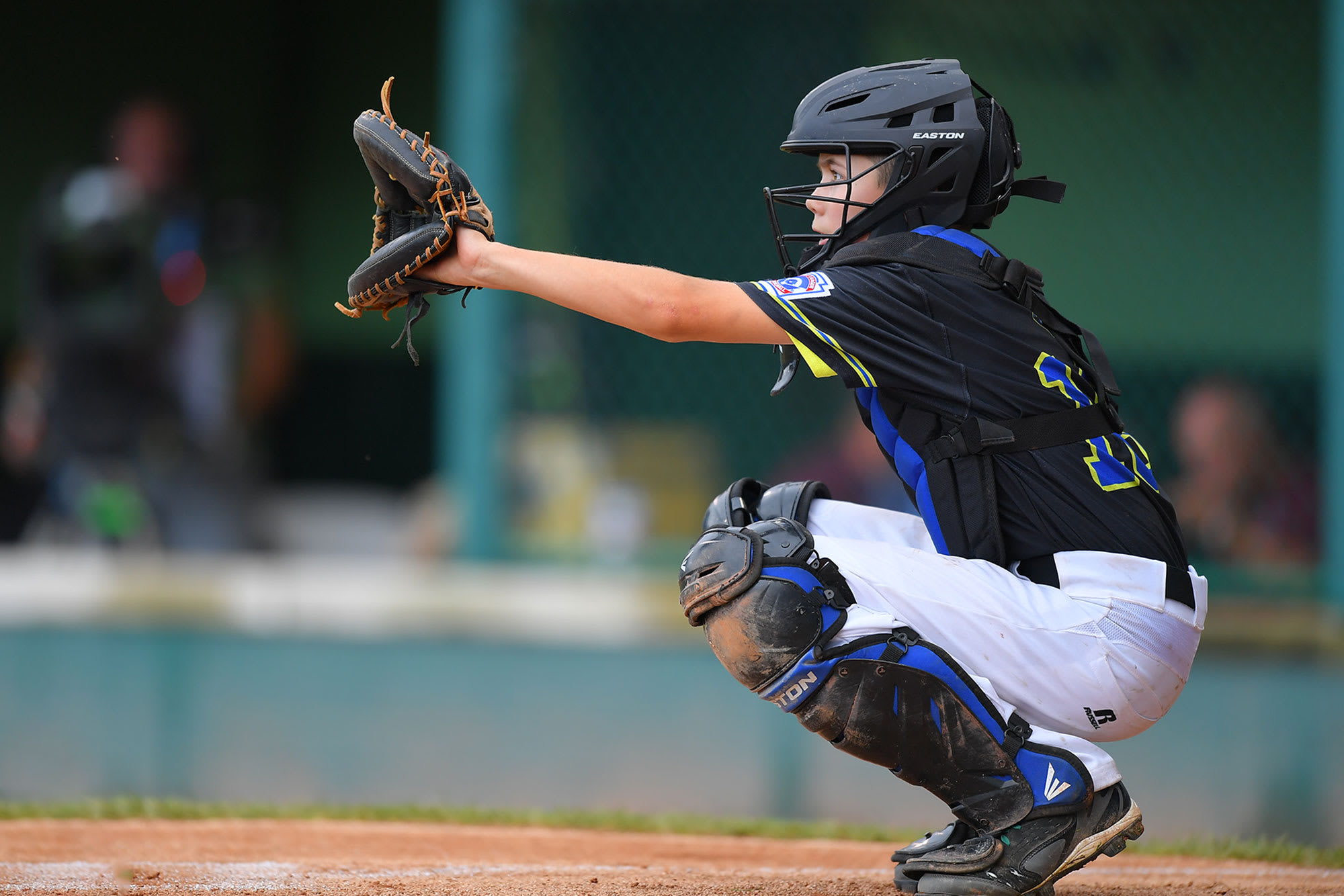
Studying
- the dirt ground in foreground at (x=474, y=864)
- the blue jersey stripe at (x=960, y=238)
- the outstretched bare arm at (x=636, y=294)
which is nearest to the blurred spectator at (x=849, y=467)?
the dirt ground in foreground at (x=474, y=864)

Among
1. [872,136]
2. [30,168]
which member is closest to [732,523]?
[872,136]

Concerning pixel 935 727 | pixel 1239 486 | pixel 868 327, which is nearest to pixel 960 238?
pixel 868 327

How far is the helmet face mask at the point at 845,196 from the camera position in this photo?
101 inches

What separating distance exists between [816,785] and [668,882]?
187 centimetres

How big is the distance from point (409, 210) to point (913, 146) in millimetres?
909

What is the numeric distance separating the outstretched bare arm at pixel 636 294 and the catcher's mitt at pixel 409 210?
0.06 metres

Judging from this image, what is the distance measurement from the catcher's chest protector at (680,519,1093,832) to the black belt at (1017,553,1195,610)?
0.27 m

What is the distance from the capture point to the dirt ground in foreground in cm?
266

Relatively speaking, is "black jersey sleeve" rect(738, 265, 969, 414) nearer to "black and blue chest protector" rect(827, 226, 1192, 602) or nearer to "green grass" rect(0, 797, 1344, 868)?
"black and blue chest protector" rect(827, 226, 1192, 602)

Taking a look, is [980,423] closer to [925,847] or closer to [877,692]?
[877,692]

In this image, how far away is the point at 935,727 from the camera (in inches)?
94.3

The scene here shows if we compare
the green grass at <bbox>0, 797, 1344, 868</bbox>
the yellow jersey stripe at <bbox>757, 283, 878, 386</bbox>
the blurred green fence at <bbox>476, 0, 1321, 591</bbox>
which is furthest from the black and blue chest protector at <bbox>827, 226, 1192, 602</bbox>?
the blurred green fence at <bbox>476, 0, 1321, 591</bbox>

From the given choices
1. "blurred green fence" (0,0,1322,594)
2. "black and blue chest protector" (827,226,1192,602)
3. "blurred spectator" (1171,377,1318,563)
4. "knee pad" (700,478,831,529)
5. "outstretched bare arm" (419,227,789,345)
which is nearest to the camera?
"outstretched bare arm" (419,227,789,345)

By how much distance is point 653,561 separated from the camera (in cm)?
509
